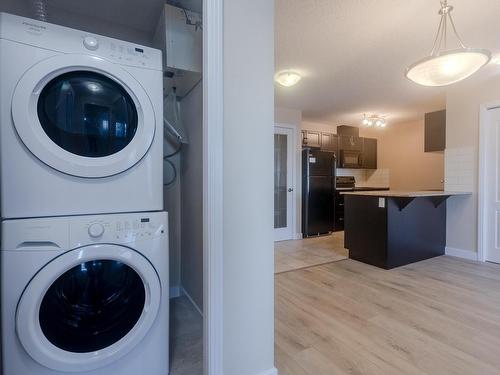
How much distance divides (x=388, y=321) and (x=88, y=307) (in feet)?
6.35

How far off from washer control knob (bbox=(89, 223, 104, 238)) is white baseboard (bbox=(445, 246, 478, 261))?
169 inches

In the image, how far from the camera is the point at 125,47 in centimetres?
117

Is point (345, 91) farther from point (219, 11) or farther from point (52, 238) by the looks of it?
point (52, 238)

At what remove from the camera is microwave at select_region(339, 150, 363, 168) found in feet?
18.1

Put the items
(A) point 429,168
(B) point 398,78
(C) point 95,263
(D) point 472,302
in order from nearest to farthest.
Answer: (C) point 95,263 → (D) point 472,302 → (B) point 398,78 → (A) point 429,168

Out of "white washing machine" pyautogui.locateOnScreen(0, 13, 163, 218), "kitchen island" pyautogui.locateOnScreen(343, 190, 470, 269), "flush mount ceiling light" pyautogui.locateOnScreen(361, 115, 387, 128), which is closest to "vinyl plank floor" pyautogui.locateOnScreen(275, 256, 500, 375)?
"kitchen island" pyautogui.locateOnScreen(343, 190, 470, 269)

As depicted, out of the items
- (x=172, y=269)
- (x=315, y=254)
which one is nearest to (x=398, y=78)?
(x=315, y=254)

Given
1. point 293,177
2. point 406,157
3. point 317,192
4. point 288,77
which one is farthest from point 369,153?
point 288,77

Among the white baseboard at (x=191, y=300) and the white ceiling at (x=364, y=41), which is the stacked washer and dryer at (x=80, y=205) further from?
the white ceiling at (x=364, y=41)

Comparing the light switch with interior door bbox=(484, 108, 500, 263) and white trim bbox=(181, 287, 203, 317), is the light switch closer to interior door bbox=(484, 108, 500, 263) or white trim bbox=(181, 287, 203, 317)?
interior door bbox=(484, 108, 500, 263)

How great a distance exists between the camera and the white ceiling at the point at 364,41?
1905 mm

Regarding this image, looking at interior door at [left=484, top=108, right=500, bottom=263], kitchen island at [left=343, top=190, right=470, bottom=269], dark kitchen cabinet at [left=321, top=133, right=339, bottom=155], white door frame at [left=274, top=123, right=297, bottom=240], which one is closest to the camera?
kitchen island at [left=343, top=190, right=470, bottom=269]

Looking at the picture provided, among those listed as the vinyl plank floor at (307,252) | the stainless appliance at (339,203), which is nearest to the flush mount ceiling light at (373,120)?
the stainless appliance at (339,203)

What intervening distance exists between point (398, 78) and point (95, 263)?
3.76 metres
